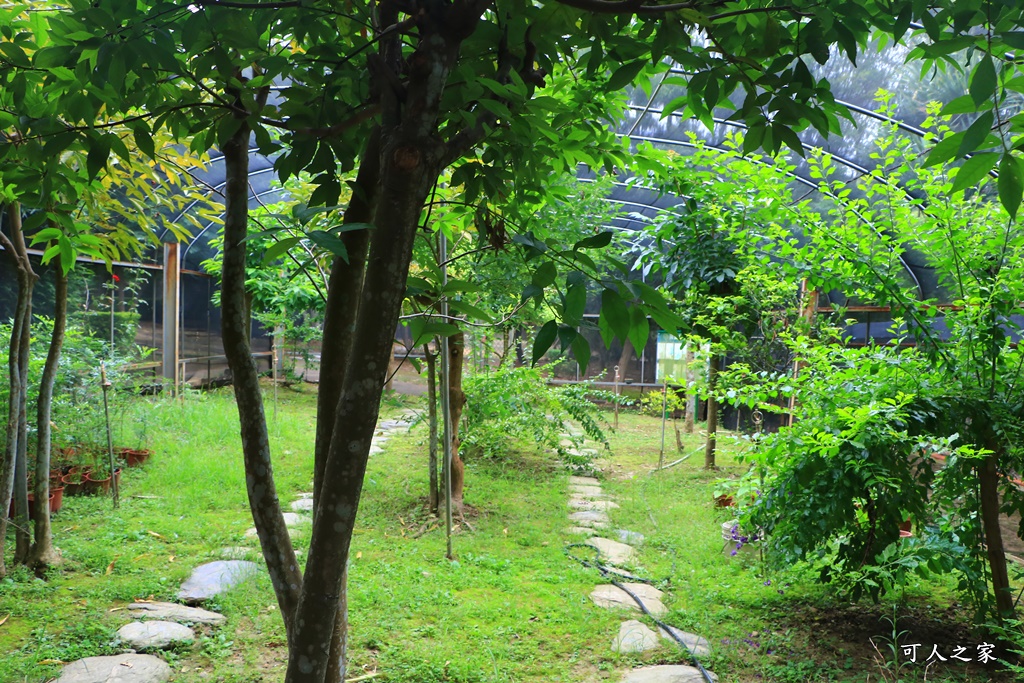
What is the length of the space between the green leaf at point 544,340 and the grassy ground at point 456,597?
2.03 meters

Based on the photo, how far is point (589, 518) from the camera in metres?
5.15

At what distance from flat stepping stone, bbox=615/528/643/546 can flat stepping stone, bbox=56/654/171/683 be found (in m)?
2.83

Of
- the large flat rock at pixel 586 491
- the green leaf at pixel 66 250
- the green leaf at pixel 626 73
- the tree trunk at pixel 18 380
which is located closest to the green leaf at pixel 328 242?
the green leaf at pixel 626 73

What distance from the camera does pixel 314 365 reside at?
1241 centimetres

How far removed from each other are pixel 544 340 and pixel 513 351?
6211 millimetres

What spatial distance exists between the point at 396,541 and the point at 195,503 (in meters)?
1.66

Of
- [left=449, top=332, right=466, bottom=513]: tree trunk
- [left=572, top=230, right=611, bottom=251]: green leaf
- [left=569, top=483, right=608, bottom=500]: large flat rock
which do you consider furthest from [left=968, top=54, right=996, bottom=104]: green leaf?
[left=569, top=483, right=608, bottom=500]: large flat rock

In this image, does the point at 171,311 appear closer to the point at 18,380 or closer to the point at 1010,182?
the point at 18,380

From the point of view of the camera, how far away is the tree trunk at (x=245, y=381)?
1.45 metres

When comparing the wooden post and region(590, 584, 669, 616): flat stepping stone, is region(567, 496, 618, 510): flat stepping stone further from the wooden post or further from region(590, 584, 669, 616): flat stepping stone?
the wooden post

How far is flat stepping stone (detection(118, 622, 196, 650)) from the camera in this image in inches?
109

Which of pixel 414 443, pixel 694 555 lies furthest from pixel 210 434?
pixel 694 555

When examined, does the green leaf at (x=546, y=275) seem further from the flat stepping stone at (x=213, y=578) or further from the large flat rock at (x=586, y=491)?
the large flat rock at (x=586, y=491)

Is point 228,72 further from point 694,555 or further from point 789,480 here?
point 694,555
